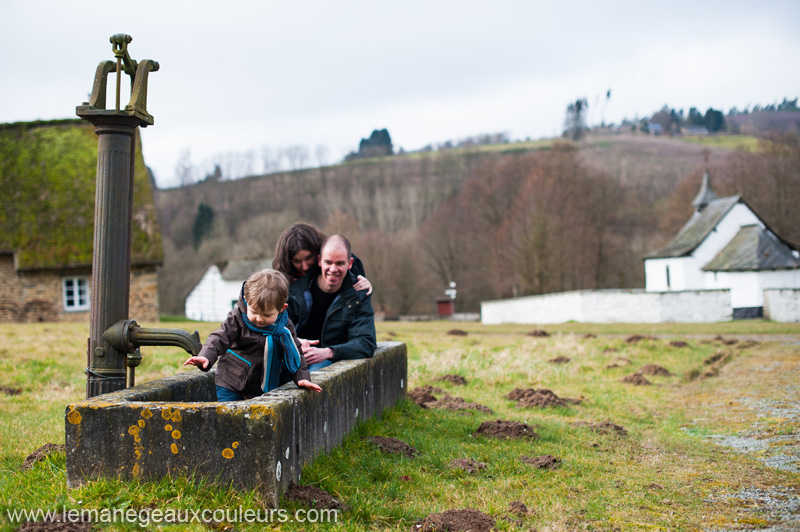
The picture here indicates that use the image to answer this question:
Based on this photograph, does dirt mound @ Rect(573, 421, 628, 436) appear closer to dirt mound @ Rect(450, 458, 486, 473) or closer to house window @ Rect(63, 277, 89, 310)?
dirt mound @ Rect(450, 458, 486, 473)

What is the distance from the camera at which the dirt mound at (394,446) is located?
5.27 metres

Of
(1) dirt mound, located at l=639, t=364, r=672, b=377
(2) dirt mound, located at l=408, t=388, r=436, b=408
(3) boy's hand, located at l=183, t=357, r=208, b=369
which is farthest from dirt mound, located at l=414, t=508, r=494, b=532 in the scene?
(1) dirt mound, located at l=639, t=364, r=672, b=377

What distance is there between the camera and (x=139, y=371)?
9.80m

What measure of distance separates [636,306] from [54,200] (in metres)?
27.9

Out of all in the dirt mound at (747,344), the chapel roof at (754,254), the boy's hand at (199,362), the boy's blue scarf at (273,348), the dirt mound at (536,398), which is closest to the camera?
the boy's hand at (199,362)

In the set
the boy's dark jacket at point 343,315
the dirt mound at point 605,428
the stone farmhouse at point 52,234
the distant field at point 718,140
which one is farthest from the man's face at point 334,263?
the distant field at point 718,140

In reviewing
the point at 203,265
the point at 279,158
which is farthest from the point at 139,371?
the point at 279,158

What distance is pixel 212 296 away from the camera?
5669 centimetres

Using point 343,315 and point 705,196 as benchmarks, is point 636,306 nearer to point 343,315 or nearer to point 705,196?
point 705,196

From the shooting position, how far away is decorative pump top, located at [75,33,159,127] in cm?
463

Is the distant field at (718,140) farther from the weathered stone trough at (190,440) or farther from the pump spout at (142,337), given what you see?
the weathered stone trough at (190,440)

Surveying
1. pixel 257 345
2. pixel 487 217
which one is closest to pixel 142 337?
pixel 257 345

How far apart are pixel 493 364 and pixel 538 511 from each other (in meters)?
7.50

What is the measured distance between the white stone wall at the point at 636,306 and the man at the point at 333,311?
29117 millimetres
